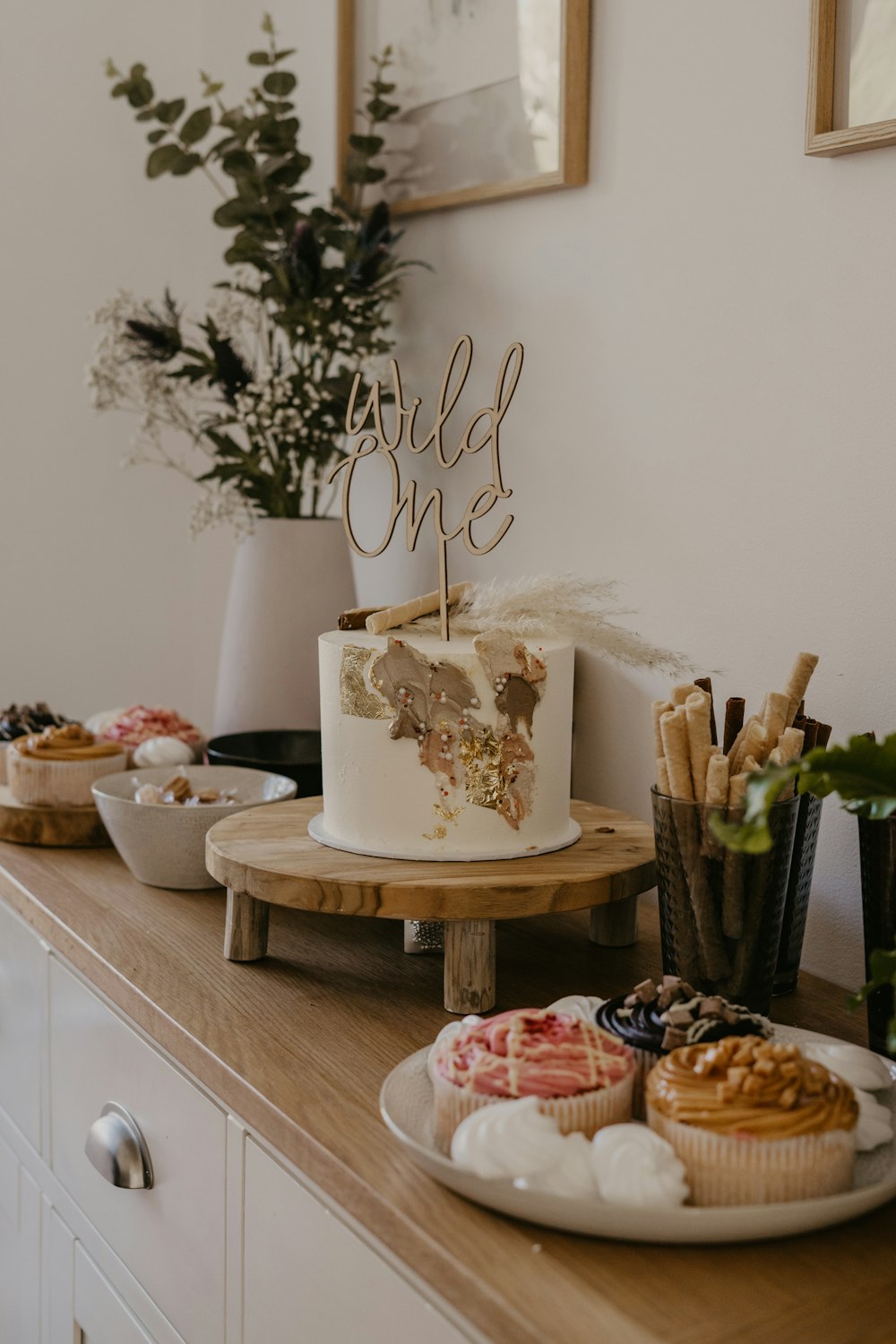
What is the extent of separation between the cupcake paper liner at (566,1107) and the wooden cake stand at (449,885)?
0.19 metres

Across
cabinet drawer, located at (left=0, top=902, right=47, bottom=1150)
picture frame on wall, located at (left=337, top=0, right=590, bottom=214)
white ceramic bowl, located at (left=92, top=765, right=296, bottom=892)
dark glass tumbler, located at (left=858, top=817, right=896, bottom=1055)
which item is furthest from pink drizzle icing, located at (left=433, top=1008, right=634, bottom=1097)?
picture frame on wall, located at (left=337, top=0, right=590, bottom=214)

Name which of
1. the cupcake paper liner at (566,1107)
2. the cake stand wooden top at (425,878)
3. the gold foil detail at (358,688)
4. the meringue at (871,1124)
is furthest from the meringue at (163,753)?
the meringue at (871,1124)

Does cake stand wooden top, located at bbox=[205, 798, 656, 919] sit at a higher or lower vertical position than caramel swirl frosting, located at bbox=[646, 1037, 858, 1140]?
higher

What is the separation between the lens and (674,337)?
3.70 feet

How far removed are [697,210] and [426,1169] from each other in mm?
810

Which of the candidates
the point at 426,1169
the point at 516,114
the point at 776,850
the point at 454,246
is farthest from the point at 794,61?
the point at 426,1169

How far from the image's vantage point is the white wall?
Result: 0.98m

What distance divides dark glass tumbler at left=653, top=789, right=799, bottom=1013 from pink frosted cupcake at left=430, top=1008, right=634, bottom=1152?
0.17 meters

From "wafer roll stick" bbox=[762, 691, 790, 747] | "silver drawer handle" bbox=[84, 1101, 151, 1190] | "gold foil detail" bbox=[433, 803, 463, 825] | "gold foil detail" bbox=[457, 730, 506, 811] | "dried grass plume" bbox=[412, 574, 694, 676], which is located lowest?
"silver drawer handle" bbox=[84, 1101, 151, 1190]

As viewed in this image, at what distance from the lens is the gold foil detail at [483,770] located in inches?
35.7

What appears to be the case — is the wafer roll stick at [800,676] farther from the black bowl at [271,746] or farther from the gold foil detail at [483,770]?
the black bowl at [271,746]

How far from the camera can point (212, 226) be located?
6.16 ft

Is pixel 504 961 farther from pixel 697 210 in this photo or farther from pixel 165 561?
pixel 165 561

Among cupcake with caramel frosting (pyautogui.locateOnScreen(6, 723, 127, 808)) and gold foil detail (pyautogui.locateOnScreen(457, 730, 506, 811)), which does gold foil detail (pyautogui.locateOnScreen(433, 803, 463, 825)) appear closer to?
gold foil detail (pyautogui.locateOnScreen(457, 730, 506, 811))
